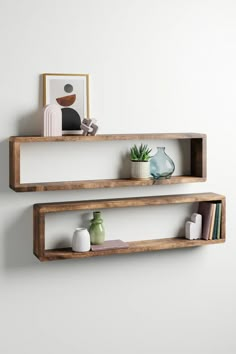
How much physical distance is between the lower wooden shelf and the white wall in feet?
0.30

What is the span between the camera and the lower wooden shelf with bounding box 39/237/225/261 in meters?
2.77

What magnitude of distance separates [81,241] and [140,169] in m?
0.44

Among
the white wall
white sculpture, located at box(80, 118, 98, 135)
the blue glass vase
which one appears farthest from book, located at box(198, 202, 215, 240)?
white sculpture, located at box(80, 118, 98, 135)

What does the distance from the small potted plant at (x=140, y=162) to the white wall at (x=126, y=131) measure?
0.11 m

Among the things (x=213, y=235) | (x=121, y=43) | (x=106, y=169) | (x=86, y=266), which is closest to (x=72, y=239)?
(x=86, y=266)

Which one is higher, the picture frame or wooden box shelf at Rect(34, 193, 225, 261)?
the picture frame

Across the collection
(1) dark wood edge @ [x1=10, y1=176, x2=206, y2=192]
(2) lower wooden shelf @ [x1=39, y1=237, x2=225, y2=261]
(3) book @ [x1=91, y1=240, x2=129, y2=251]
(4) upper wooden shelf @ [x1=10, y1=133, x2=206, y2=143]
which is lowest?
(2) lower wooden shelf @ [x1=39, y1=237, x2=225, y2=261]

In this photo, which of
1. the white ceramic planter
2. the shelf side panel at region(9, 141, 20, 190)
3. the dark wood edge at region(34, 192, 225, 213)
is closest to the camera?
the shelf side panel at region(9, 141, 20, 190)

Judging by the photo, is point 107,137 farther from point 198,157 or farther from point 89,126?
point 198,157

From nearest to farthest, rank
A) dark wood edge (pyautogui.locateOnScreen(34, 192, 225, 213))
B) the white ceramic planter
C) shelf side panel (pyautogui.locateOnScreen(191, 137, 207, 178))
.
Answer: dark wood edge (pyautogui.locateOnScreen(34, 192, 225, 213))
the white ceramic planter
shelf side panel (pyautogui.locateOnScreen(191, 137, 207, 178))

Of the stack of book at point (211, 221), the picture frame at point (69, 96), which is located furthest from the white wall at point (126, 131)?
the stack of book at point (211, 221)

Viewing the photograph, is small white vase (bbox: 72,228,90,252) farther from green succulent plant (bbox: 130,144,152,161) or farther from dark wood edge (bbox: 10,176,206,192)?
green succulent plant (bbox: 130,144,152,161)

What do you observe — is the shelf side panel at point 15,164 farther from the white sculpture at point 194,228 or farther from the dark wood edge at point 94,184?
the white sculpture at point 194,228

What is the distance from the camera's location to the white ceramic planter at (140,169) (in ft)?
9.60
